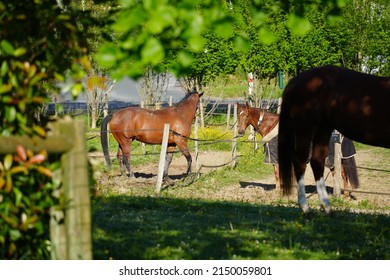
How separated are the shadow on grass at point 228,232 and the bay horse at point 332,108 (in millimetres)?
975

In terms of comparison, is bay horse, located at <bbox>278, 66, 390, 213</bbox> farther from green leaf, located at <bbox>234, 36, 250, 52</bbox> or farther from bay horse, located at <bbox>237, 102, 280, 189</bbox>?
bay horse, located at <bbox>237, 102, 280, 189</bbox>

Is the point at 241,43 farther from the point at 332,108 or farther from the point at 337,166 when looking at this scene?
the point at 337,166

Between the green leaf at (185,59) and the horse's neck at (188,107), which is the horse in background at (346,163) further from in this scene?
the green leaf at (185,59)

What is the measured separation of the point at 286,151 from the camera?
1022 cm

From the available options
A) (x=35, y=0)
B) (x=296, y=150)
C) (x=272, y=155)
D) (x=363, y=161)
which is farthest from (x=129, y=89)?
(x=35, y=0)

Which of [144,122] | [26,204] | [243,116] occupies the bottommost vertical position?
[144,122]

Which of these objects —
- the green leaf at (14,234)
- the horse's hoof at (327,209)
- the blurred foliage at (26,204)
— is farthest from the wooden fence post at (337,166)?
the green leaf at (14,234)

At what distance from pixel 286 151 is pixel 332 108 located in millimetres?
956

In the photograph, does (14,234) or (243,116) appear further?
(243,116)

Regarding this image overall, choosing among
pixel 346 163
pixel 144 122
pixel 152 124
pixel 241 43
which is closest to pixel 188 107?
pixel 152 124

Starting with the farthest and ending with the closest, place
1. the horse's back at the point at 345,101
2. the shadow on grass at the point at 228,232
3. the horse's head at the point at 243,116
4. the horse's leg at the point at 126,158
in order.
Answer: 1. the horse's leg at the point at 126,158
2. the horse's head at the point at 243,116
3. the horse's back at the point at 345,101
4. the shadow on grass at the point at 228,232

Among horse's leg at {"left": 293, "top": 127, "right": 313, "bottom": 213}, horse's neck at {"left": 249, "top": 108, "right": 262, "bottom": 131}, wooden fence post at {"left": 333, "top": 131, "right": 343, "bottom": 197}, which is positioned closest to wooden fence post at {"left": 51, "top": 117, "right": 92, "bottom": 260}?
horse's leg at {"left": 293, "top": 127, "right": 313, "bottom": 213}

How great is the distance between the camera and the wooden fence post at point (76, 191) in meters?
3.93

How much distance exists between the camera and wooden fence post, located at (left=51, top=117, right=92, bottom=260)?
3.93 meters
